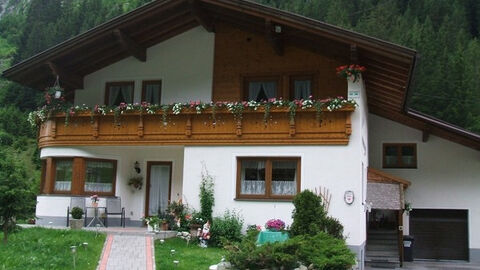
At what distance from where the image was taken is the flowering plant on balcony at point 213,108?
1571cm

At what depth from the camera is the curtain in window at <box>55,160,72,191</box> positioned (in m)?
18.2

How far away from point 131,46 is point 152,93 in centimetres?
163

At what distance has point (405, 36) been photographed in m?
40.3

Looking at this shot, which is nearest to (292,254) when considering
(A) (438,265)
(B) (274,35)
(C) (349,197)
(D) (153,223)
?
(C) (349,197)

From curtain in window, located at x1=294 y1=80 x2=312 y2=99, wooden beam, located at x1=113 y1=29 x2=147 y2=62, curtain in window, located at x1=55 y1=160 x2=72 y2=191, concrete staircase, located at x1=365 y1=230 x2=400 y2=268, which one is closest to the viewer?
curtain in window, located at x1=294 y1=80 x2=312 y2=99

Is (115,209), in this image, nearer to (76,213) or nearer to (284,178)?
(76,213)

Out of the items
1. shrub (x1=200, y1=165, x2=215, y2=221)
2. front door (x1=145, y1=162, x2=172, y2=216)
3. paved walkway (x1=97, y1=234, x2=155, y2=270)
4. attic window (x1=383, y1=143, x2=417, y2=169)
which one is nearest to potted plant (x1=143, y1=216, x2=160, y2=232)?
paved walkway (x1=97, y1=234, x2=155, y2=270)


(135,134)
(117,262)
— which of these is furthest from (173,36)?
(117,262)

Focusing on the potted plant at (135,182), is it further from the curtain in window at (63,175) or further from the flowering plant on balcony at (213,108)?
the flowering plant on balcony at (213,108)

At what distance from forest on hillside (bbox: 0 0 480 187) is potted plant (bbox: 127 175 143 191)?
32.4ft

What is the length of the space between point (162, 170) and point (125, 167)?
3.90ft

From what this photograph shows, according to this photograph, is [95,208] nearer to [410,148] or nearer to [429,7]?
[410,148]

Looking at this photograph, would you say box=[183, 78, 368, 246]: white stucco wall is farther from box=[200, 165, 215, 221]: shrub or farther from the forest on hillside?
the forest on hillside

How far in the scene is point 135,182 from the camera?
18938mm
